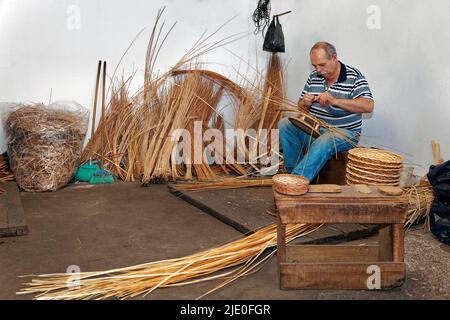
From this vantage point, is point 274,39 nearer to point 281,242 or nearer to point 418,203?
point 418,203

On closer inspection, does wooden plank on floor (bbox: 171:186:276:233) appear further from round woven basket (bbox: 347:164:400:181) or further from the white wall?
the white wall

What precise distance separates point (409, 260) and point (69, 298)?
162 cm

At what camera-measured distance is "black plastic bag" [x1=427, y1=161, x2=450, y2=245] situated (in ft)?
9.59

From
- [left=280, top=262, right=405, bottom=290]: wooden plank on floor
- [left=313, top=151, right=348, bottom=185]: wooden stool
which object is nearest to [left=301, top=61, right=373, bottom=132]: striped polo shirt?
[left=313, top=151, right=348, bottom=185]: wooden stool

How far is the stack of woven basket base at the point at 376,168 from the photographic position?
3.12 m

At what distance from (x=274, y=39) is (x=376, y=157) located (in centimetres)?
189

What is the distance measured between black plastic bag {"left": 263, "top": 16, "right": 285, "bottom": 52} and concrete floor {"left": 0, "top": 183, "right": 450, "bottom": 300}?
5.34ft

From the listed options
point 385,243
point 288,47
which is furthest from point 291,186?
point 288,47

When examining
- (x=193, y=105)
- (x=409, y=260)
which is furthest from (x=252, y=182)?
(x=409, y=260)

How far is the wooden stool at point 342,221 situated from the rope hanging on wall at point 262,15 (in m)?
2.94

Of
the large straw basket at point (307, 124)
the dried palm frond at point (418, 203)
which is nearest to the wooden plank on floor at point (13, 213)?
the large straw basket at point (307, 124)

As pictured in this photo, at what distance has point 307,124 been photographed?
3.54 meters

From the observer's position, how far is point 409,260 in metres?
2.74

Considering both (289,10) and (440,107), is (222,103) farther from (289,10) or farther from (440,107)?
(440,107)
